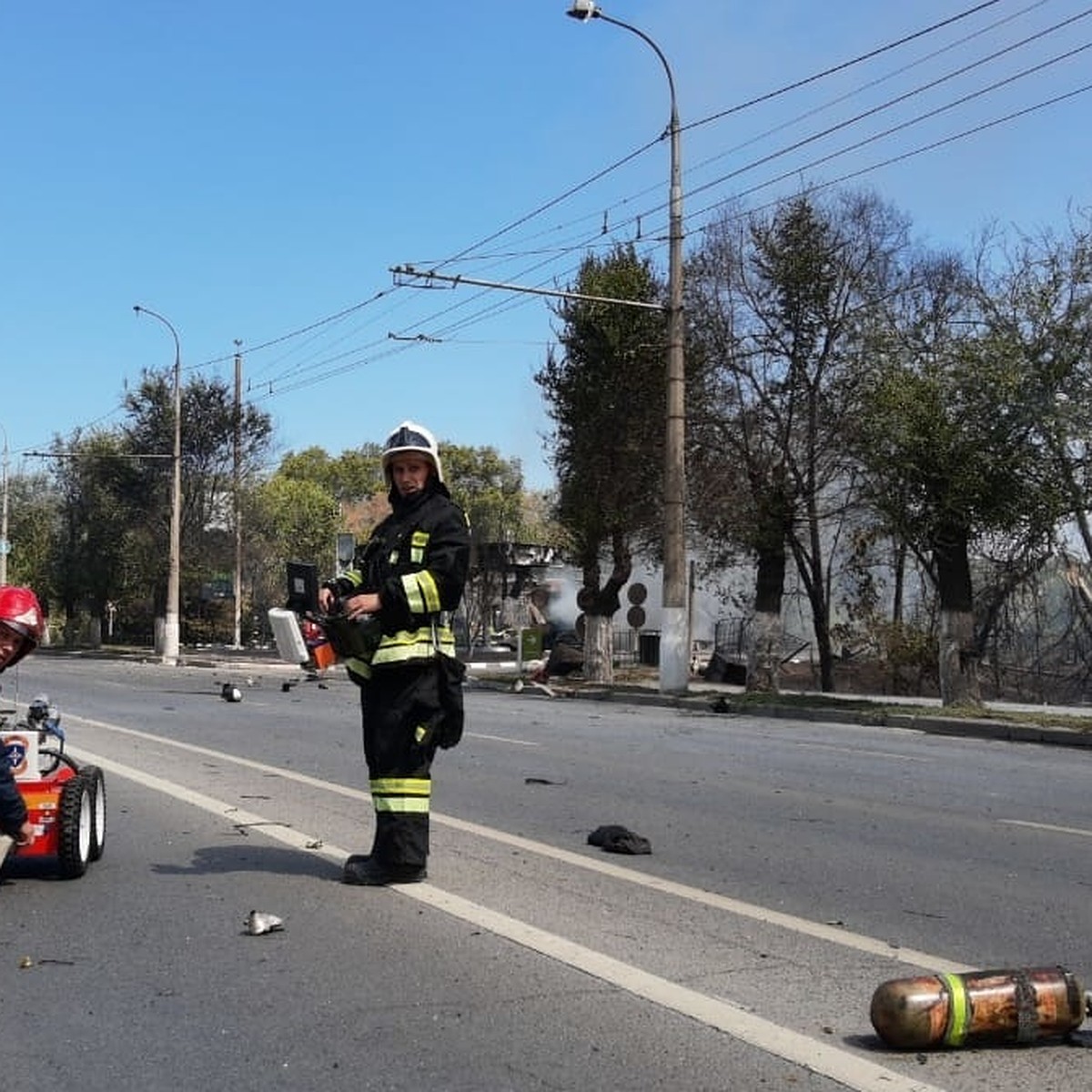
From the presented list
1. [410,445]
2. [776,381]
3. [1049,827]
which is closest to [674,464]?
[776,381]

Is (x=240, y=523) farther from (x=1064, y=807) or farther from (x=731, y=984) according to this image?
(x=731, y=984)

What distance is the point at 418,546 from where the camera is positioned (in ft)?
20.4

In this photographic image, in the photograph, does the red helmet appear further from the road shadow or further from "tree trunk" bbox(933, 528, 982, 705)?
"tree trunk" bbox(933, 528, 982, 705)

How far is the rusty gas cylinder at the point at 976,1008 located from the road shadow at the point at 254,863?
10.9ft

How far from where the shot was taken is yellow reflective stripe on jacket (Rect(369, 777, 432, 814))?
6.23 metres

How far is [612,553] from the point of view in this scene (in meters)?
29.9

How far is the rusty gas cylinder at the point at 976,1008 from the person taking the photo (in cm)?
430

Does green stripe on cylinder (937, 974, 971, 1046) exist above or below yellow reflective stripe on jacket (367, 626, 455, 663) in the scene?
below

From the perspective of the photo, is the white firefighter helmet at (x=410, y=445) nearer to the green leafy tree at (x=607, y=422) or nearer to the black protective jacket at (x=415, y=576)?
the black protective jacket at (x=415, y=576)

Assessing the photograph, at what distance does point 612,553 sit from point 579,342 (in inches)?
191

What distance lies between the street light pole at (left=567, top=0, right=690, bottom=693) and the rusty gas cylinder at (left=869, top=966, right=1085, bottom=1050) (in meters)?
18.9

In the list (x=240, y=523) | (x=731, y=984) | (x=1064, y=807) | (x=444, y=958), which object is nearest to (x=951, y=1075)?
(x=731, y=984)

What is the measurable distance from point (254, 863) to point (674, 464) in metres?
16.9

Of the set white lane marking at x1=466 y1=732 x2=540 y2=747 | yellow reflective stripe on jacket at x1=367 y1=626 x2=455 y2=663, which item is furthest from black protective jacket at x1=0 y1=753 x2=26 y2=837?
white lane marking at x1=466 y1=732 x2=540 y2=747
